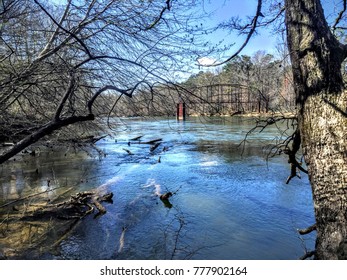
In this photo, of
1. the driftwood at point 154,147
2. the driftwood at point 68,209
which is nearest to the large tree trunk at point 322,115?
the driftwood at point 68,209

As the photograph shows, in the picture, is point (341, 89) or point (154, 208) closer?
point (341, 89)

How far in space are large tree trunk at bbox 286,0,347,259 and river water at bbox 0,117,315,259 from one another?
1.49m

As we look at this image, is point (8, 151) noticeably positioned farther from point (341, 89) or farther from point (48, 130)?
point (341, 89)

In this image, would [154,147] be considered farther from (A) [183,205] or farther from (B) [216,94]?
(B) [216,94]

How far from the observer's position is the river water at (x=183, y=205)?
5.62 metres

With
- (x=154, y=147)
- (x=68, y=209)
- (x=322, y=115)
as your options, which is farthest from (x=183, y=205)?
(x=154, y=147)

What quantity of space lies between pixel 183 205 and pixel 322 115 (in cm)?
625

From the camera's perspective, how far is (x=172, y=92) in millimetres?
3279

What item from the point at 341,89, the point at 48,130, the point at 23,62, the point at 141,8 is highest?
the point at 141,8

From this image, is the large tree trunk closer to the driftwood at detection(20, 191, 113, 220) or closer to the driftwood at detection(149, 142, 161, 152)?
the driftwood at detection(20, 191, 113, 220)

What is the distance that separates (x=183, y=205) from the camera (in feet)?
26.2

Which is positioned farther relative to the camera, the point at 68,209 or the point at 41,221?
the point at 68,209
